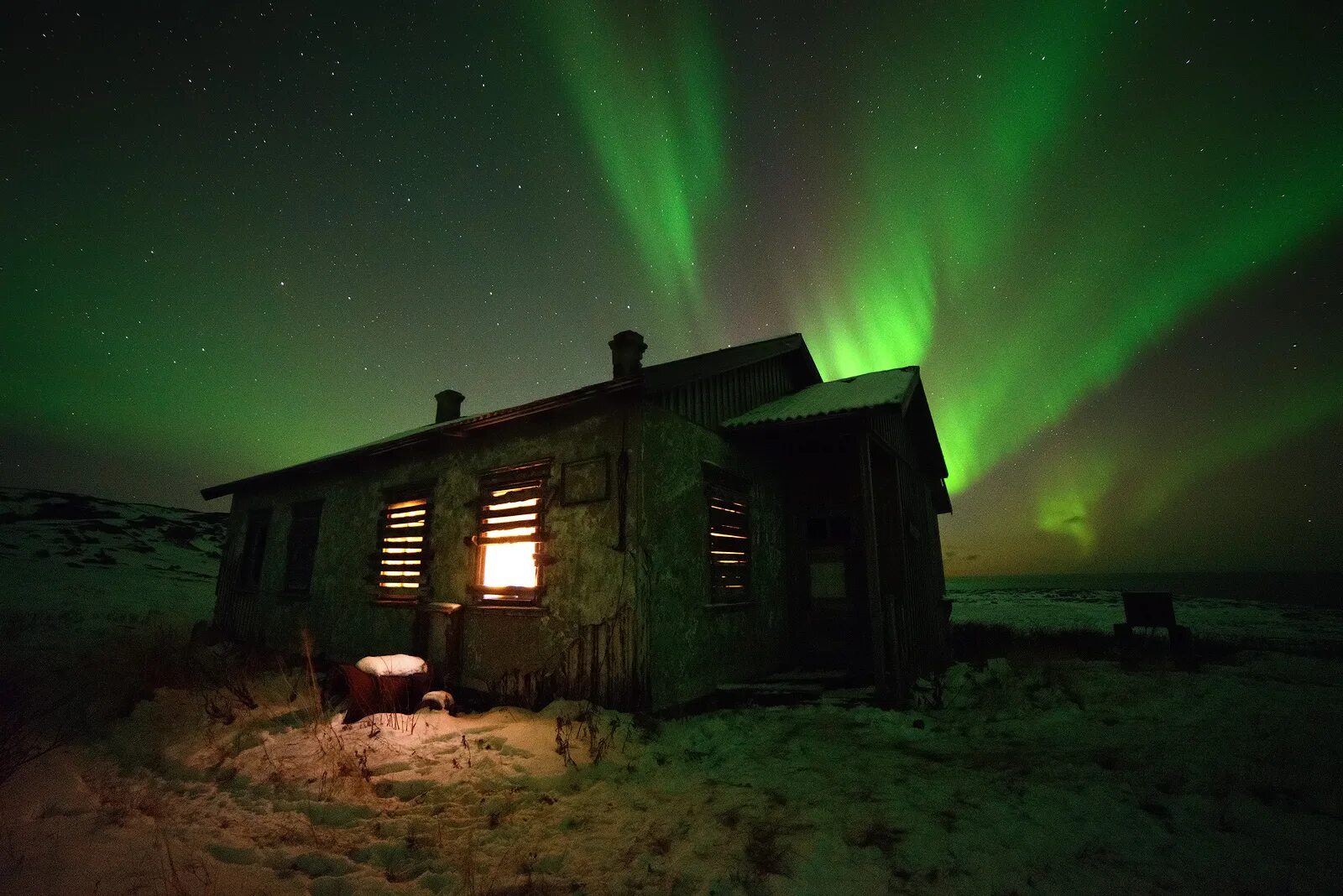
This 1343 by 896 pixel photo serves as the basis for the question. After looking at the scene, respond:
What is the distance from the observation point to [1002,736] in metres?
5.89

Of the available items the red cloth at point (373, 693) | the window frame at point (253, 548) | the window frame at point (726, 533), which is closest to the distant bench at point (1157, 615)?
the window frame at point (726, 533)

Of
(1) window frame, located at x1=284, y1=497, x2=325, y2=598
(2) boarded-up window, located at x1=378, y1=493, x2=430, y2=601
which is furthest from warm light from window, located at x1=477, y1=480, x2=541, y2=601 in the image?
(1) window frame, located at x1=284, y1=497, x2=325, y2=598

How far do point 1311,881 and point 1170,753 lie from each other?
2325 mm

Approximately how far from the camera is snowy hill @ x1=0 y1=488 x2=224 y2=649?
14656mm

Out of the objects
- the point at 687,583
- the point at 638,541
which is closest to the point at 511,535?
the point at 638,541

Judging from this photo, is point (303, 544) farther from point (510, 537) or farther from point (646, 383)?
point (646, 383)

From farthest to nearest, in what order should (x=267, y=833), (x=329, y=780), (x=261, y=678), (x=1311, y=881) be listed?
(x=261, y=678), (x=329, y=780), (x=267, y=833), (x=1311, y=881)

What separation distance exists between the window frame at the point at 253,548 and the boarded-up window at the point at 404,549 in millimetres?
5171

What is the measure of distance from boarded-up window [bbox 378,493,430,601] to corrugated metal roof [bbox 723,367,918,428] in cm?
528

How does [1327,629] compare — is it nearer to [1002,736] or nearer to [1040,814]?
[1002,736]

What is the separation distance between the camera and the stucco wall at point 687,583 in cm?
657

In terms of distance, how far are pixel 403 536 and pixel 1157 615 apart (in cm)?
1434

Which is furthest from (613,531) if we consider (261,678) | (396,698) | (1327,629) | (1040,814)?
(1327,629)

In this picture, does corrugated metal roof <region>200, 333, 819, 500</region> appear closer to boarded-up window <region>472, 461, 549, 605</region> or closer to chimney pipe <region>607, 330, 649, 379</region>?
boarded-up window <region>472, 461, 549, 605</region>
